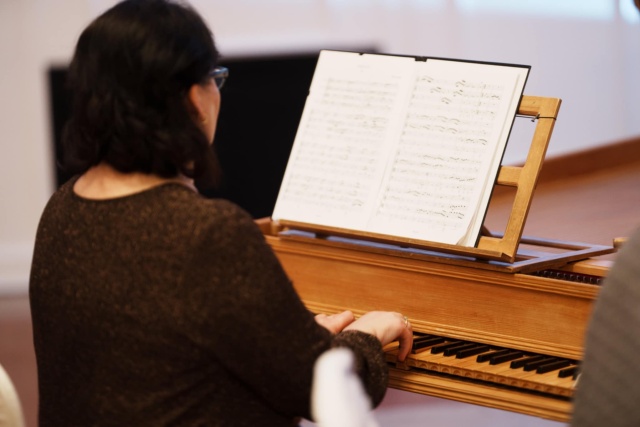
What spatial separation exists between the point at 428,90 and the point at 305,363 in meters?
0.83

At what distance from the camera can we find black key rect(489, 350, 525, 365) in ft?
6.29

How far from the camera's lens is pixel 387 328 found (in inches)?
73.0

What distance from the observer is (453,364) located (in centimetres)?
192

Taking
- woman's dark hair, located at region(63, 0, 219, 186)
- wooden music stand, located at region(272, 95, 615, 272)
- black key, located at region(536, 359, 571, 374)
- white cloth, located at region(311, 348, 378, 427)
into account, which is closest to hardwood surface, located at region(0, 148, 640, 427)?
wooden music stand, located at region(272, 95, 615, 272)

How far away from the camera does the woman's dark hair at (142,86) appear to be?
1.56 metres

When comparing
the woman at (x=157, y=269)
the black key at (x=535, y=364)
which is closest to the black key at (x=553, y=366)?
the black key at (x=535, y=364)

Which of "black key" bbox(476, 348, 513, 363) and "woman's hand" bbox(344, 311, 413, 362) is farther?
"black key" bbox(476, 348, 513, 363)

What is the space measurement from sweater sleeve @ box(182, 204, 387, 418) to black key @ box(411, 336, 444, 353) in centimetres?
46

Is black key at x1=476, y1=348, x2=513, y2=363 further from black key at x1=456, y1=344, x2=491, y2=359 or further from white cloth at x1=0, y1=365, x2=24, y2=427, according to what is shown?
white cloth at x1=0, y1=365, x2=24, y2=427

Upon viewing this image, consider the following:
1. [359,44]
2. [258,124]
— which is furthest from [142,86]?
[359,44]

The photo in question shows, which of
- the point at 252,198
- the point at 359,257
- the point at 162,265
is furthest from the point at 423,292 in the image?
the point at 252,198

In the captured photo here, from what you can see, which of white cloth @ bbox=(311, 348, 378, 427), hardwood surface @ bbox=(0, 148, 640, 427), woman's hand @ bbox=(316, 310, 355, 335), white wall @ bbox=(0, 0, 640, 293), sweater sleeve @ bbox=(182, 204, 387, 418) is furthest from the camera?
white wall @ bbox=(0, 0, 640, 293)

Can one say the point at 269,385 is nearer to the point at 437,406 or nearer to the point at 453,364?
the point at 453,364

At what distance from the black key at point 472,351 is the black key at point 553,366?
160mm
